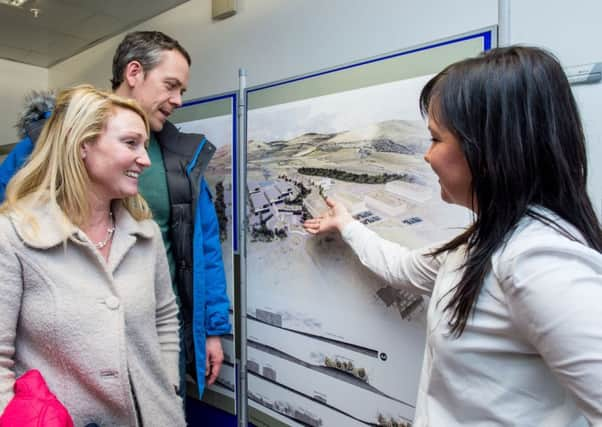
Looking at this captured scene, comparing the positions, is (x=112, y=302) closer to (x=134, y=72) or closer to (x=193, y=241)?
(x=193, y=241)

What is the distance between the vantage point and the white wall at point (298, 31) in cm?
128

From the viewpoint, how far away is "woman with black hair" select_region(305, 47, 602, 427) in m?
0.56

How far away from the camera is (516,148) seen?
24.4 inches

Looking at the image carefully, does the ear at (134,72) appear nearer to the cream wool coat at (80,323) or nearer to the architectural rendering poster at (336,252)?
the architectural rendering poster at (336,252)

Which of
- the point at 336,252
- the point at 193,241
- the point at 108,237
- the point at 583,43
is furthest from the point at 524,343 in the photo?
the point at 193,241

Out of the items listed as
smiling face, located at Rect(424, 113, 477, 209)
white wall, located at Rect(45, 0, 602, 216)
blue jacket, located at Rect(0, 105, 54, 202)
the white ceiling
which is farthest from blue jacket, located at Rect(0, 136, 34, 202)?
the white ceiling

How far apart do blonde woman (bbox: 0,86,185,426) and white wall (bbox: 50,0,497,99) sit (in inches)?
31.5

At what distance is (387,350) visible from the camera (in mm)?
1137

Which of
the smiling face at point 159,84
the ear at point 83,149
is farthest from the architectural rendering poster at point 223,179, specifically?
the ear at point 83,149

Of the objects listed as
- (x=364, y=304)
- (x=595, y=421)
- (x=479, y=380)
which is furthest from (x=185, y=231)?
(x=595, y=421)

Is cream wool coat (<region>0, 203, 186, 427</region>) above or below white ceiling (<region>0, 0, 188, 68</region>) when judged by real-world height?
below

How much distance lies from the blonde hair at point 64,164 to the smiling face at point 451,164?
0.83 m

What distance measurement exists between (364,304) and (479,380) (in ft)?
1.78

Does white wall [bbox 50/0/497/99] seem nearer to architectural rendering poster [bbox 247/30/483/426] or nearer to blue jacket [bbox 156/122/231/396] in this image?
architectural rendering poster [bbox 247/30/483/426]
